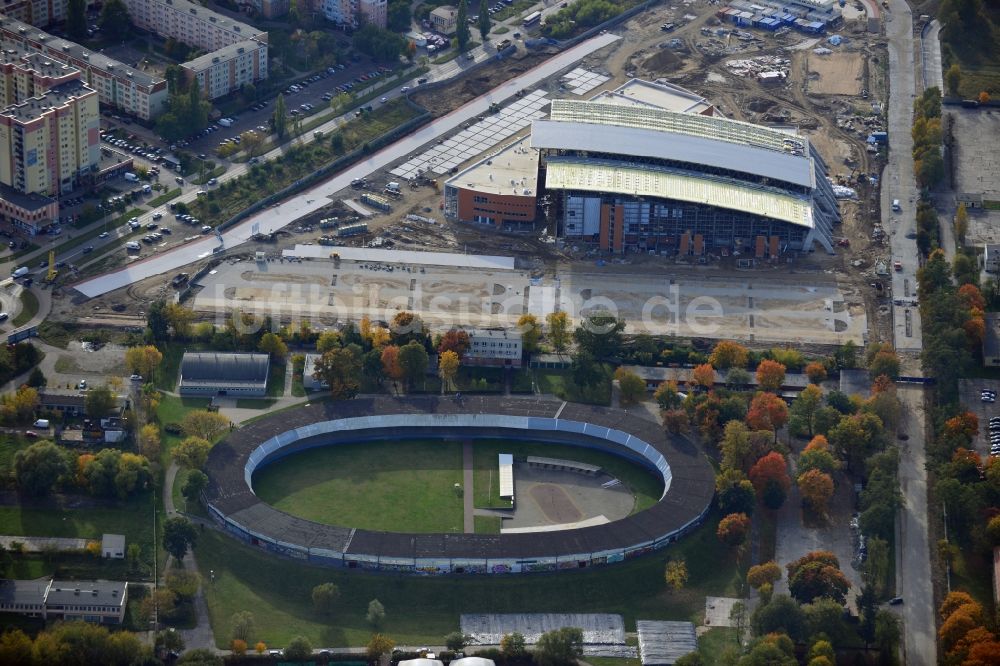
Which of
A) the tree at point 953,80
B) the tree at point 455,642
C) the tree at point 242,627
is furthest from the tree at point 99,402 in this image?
the tree at point 953,80

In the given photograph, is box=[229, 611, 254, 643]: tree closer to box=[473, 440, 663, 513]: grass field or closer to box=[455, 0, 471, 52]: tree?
box=[473, 440, 663, 513]: grass field

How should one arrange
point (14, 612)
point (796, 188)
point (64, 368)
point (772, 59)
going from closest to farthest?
point (14, 612)
point (64, 368)
point (796, 188)
point (772, 59)

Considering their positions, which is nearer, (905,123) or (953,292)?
(953,292)

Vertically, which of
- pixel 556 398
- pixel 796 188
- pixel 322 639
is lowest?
pixel 322 639

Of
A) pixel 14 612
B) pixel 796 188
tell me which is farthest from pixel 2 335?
pixel 796 188

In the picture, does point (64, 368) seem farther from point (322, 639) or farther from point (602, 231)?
point (602, 231)

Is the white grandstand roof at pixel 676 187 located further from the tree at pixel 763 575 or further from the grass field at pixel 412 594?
the tree at pixel 763 575
